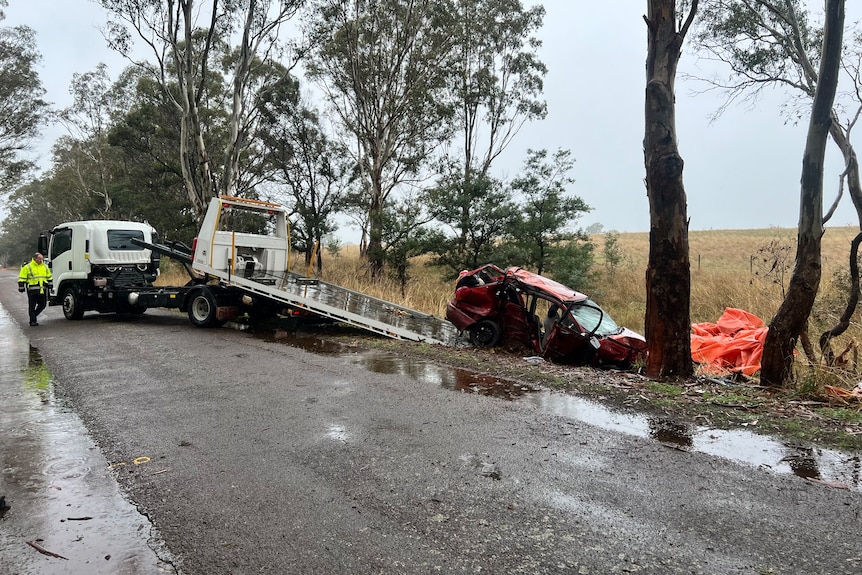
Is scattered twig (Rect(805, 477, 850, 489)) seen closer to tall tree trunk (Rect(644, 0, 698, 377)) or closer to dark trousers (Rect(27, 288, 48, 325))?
tall tree trunk (Rect(644, 0, 698, 377))

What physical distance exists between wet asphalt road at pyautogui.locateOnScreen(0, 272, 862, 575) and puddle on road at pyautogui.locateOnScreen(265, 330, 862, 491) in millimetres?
195

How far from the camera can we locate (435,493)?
11.6 ft

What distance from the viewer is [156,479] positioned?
384 centimetres

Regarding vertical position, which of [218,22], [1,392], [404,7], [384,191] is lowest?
[1,392]

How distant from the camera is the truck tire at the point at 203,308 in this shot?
11.8 meters

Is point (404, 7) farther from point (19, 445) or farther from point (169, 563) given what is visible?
point (169, 563)

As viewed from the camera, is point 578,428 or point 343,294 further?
point 343,294

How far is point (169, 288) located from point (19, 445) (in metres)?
8.99

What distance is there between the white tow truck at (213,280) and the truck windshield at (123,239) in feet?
0.07

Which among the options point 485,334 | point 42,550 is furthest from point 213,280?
point 42,550

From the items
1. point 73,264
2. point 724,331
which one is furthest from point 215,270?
point 724,331

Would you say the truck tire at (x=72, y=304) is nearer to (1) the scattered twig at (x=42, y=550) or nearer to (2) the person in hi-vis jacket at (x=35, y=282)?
(2) the person in hi-vis jacket at (x=35, y=282)

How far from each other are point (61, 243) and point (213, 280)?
4.71 meters

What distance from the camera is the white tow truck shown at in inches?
433
